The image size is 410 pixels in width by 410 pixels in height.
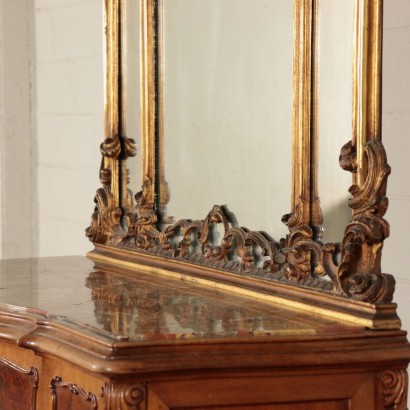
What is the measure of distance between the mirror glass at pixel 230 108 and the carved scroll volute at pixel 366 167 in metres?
0.18

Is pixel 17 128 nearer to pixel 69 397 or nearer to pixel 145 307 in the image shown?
pixel 145 307

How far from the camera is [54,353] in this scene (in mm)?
1594

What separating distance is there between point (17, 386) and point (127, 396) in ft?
1.34

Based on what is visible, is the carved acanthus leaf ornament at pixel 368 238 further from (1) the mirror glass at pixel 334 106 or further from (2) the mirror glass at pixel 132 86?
(2) the mirror glass at pixel 132 86

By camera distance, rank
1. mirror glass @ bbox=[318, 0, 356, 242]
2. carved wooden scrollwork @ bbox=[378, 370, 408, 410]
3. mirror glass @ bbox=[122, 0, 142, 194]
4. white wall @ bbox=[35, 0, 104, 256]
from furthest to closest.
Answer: white wall @ bbox=[35, 0, 104, 256]
mirror glass @ bbox=[122, 0, 142, 194]
mirror glass @ bbox=[318, 0, 356, 242]
carved wooden scrollwork @ bbox=[378, 370, 408, 410]

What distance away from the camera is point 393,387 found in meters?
1.56

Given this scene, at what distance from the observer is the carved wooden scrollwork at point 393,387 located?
1556 mm

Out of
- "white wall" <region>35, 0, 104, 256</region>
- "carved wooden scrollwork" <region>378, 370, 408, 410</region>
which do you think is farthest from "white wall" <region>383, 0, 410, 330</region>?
"white wall" <region>35, 0, 104, 256</region>

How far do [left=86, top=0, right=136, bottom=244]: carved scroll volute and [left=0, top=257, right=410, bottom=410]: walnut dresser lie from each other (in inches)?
24.8

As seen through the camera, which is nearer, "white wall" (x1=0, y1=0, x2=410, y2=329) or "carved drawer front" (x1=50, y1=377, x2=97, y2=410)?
"carved drawer front" (x1=50, y1=377, x2=97, y2=410)

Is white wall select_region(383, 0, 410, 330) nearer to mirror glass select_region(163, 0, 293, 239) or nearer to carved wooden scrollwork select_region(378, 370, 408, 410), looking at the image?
mirror glass select_region(163, 0, 293, 239)

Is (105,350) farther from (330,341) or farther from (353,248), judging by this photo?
(353,248)

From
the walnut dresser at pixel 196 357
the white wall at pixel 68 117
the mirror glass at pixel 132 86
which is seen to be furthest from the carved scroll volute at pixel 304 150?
the white wall at pixel 68 117

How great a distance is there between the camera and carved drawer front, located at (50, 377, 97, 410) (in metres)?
1.54
